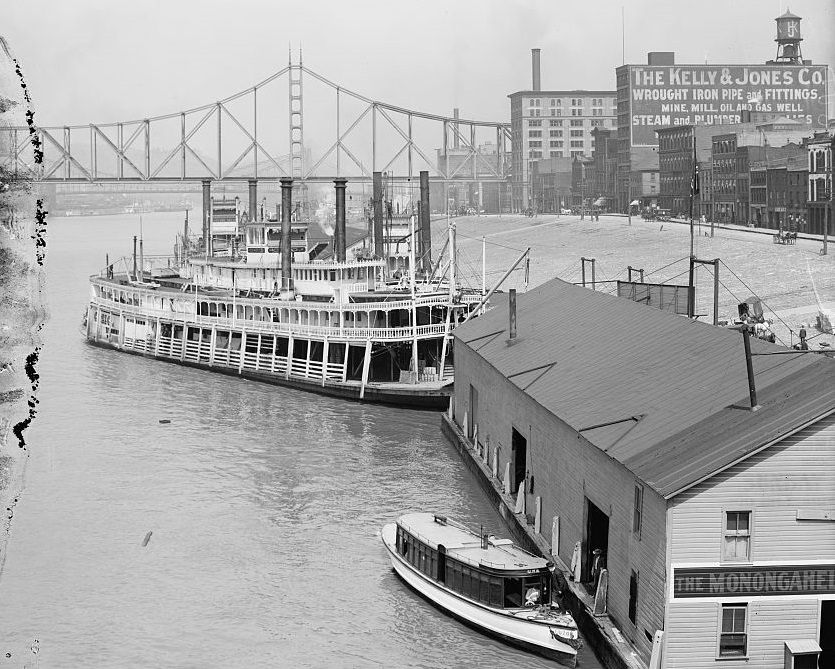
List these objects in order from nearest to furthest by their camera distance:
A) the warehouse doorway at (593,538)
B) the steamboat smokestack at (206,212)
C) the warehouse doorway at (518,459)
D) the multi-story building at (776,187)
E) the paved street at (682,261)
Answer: the warehouse doorway at (593,538) → the warehouse doorway at (518,459) → the paved street at (682,261) → the steamboat smokestack at (206,212) → the multi-story building at (776,187)

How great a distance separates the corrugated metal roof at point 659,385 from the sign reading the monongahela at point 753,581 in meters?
1.28

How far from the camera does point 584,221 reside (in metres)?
132

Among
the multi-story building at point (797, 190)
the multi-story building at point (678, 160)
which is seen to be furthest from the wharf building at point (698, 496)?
the multi-story building at point (678, 160)

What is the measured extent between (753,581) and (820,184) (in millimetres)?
70409

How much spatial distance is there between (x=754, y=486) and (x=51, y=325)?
2685 inches

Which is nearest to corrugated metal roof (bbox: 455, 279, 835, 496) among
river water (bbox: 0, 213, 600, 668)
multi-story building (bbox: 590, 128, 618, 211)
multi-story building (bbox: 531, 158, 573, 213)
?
river water (bbox: 0, 213, 600, 668)

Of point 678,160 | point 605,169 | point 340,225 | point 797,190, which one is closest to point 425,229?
point 340,225

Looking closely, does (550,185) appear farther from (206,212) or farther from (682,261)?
(206,212)

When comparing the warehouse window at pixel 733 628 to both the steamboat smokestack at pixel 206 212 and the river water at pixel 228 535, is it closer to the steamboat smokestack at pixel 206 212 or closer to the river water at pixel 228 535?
the river water at pixel 228 535

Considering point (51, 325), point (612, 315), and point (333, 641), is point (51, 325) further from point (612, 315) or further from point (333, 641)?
point (333, 641)

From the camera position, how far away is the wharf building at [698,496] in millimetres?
18391

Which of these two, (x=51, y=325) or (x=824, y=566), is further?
(x=51, y=325)

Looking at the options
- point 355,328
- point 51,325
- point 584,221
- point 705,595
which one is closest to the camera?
point 705,595

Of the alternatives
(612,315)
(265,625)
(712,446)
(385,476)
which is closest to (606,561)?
(712,446)
